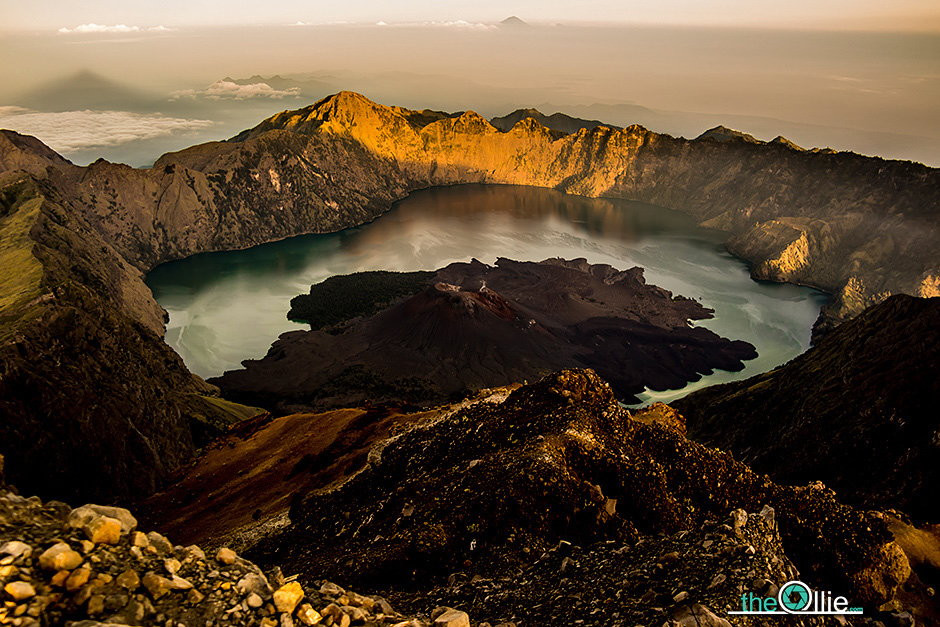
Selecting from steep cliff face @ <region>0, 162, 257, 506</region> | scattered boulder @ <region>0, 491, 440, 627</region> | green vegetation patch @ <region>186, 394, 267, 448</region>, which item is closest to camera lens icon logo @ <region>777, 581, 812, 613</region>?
scattered boulder @ <region>0, 491, 440, 627</region>

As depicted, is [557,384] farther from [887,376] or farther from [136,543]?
[887,376]

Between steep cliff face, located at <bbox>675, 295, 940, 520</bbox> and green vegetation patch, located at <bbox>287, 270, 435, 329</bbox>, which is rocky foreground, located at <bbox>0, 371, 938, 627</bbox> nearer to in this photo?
steep cliff face, located at <bbox>675, 295, 940, 520</bbox>

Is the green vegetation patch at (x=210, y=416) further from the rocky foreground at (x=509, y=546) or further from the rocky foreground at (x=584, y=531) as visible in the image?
the rocky foreground at (x=584, y=531)

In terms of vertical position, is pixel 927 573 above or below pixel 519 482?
below

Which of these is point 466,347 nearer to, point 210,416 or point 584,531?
point 210,416

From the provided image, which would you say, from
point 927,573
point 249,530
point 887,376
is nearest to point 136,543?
point 249,530

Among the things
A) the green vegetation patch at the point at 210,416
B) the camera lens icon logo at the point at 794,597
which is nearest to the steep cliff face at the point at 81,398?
the green vegetation patch at the point at 210,416

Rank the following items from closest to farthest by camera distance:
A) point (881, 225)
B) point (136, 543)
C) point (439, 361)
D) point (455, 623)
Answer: point (136, 543), point (455, 623), point (439, 361), point (881, 225)
